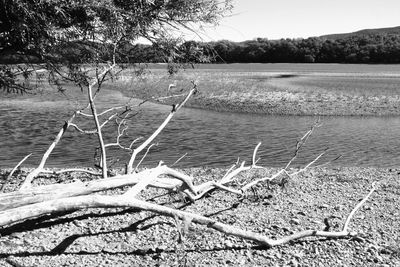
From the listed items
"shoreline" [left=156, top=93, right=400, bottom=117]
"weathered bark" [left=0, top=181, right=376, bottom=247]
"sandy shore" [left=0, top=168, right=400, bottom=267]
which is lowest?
"shoreline" [left=156, top=93, right=400, bottom=117]

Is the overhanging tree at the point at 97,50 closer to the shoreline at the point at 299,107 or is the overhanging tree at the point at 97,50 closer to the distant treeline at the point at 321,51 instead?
the shoreline at the point at 299,107

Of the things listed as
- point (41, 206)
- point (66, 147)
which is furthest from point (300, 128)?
point (41, 206)

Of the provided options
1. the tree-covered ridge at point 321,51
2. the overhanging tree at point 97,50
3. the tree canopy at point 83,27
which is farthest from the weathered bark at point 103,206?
the tree-covered ridge at point 321,51

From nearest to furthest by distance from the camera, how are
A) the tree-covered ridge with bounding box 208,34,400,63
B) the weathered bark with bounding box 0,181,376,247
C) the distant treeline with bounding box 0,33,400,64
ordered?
1. the weathered bark with bounding box 0,181,376,247
2. the distant treeline with bounding box 0,33,400,64
3. the tree-covered ridge with bounding box 208,34,400,63

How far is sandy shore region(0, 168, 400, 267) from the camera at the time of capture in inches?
263

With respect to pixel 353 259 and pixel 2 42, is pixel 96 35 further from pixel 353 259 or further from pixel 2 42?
pixel 353 259

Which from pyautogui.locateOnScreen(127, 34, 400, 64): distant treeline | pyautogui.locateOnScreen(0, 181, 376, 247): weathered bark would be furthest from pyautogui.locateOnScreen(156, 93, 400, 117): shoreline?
pyautogui.locateOnScreen(127, 34, 400, 64): distant treeline

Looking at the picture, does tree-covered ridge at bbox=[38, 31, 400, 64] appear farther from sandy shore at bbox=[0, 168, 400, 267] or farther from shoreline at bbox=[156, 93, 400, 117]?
sandy shore at bbox=[0, 168, 400, 267]

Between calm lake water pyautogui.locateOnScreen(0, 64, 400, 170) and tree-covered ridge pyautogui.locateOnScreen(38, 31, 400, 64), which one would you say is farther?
tree-covered ridge pyautogui.locateOnScreen(38, 31, 400, 64)

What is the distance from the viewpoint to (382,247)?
767 cm

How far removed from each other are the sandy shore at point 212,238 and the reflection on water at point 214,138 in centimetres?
734

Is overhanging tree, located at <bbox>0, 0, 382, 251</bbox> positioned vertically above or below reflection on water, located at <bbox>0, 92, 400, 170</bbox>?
above

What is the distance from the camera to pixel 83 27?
9.34m

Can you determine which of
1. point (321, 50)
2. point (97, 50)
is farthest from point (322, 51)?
point (97, 50)
